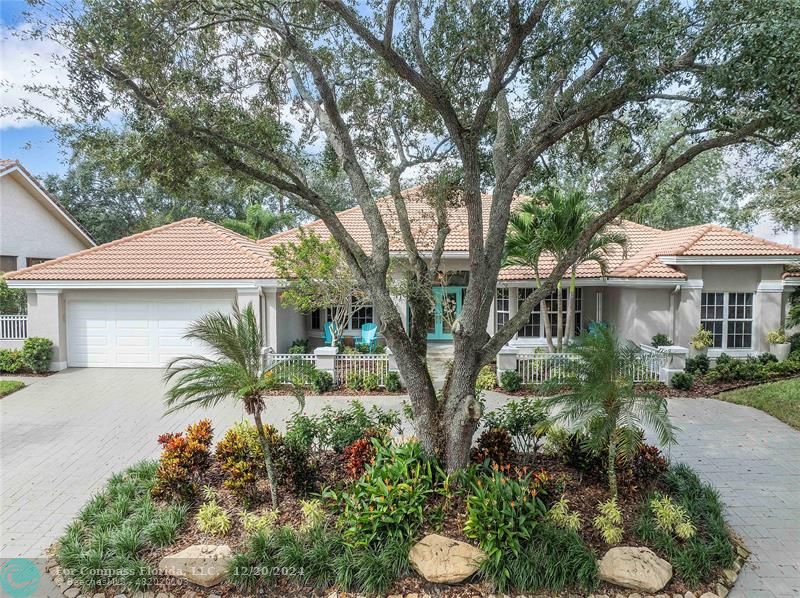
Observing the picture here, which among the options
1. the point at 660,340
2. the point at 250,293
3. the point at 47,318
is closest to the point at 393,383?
the point at 250,293

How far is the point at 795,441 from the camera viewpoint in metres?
8.62

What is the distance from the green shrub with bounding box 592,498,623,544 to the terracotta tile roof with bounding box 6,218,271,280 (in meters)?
11.1

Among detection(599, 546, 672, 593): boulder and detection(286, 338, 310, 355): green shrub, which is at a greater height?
detection(286, 338, 310, 355): green shrub

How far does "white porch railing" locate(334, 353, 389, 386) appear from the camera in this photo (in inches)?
486

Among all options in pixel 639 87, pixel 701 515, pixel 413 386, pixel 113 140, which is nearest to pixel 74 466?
pixel 113 140

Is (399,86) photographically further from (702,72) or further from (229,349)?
(229,349)

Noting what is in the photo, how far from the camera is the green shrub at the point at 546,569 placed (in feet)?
14.6

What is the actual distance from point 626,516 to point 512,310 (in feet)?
37.0

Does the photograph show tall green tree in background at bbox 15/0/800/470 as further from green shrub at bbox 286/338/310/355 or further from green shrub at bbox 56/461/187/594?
green shrub at bbox 286/338/310/355

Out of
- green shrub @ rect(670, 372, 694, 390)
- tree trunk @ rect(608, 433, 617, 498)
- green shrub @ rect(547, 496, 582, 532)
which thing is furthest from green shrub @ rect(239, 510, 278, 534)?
green shrub @ rect(670, 372, 694, 390)

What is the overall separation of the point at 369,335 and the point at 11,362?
1077 cm

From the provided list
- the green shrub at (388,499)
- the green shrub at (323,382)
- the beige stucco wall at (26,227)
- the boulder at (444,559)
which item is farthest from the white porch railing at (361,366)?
the beige stucco wall at (26,227)

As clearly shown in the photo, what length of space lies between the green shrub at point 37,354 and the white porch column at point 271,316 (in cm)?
651

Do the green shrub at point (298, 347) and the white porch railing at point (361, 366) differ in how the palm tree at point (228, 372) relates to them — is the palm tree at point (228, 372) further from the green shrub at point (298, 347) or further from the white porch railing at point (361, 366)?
the green shrub at point (298, 347)
